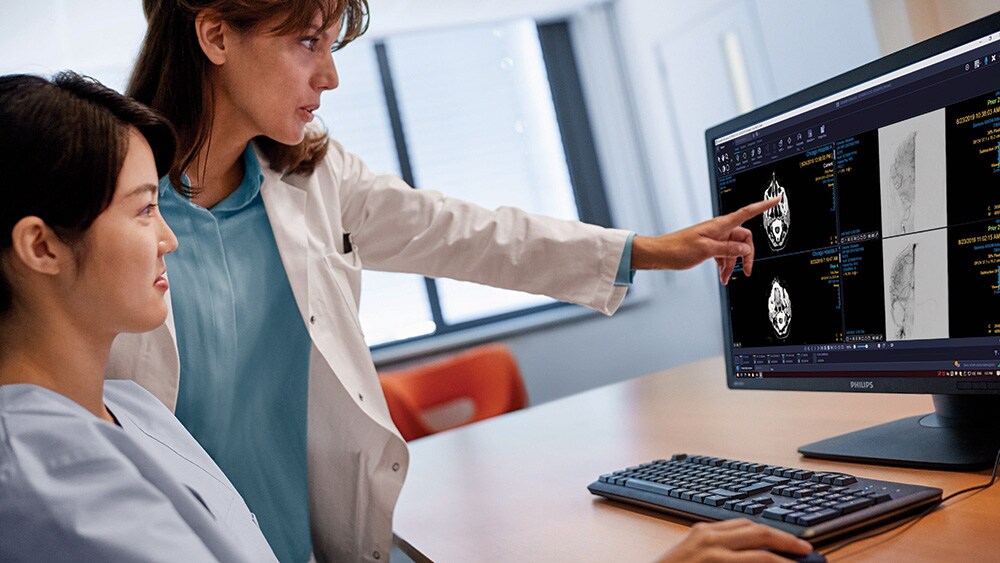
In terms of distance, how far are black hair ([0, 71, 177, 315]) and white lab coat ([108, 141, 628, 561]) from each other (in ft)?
1.42

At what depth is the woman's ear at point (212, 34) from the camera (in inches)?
55.7

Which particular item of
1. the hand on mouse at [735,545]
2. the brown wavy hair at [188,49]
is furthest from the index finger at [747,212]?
the brown wavy hair at [188,49]

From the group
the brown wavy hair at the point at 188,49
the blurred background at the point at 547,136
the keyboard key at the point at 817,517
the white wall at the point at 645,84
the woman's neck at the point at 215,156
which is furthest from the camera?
the blurred background at the point at 547,136

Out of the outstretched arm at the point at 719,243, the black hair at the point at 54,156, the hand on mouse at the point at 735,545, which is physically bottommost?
the hand on mouse at the point at 735,545

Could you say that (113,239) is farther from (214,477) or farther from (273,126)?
(273,126)

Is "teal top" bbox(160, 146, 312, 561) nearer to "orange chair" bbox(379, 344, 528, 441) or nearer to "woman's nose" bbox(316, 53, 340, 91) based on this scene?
"woman's nose" bbox(316, 53, 340, 91)

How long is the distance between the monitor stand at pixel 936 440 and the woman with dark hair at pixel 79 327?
2.61 feet

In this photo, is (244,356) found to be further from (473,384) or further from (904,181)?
(473,384)

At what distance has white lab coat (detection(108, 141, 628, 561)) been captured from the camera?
1454 mm

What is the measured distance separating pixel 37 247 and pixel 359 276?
708 mm

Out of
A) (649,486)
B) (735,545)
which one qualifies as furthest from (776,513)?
(649,486)

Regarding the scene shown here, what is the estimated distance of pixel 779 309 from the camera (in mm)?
1323

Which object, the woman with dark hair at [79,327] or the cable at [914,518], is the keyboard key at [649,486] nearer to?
the cable at [914,518]

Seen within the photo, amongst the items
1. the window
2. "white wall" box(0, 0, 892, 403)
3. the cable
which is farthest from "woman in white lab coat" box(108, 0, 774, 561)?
the window
